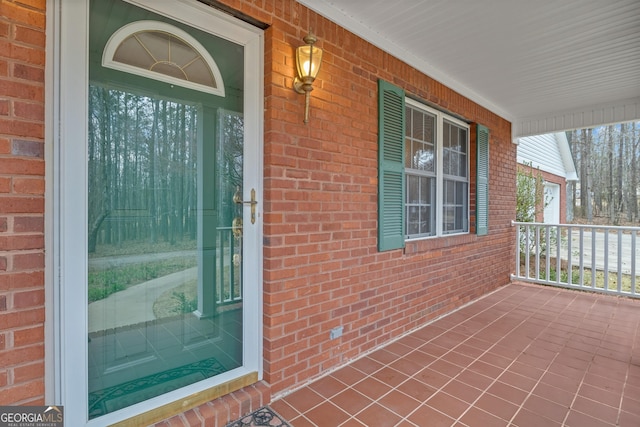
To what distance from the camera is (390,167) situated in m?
2.94

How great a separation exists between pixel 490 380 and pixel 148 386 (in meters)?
2.32

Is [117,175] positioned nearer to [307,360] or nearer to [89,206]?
[89,206]

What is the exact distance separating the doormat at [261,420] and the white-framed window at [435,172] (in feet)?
7.08

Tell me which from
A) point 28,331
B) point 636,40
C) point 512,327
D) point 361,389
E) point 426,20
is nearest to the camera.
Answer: point 28,331

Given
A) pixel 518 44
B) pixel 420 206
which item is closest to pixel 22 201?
pixel 420 206

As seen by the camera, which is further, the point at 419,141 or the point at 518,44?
the point at 419,141

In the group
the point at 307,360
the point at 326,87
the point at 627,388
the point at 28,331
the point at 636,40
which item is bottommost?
the point at 627,388

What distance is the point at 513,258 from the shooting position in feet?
17.7

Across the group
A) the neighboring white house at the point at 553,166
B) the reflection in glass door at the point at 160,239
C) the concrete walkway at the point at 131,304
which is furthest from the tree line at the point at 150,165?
the neighboring white house at the point at 553,166

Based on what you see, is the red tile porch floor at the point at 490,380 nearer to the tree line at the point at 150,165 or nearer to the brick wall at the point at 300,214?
the brick wall at the point at 300,214

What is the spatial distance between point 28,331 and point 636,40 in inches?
190

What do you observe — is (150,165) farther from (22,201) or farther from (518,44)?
(518,44)

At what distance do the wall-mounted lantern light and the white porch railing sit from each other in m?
4.63

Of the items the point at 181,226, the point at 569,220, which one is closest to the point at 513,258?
the point at 181,226
